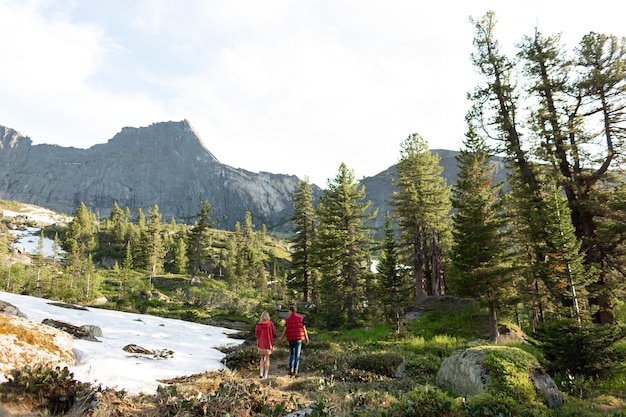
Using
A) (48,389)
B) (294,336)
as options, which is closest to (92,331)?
(48,389)

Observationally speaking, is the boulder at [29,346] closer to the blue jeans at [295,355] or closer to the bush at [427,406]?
the blue jeans at [295,355]

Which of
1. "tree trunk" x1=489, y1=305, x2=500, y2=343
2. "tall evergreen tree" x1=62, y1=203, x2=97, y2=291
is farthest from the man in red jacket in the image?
"tall evergreen tree" x1=62, y1=203, x2=97, y2=291

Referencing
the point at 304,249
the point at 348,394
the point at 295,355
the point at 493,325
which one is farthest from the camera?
the point at 304,249

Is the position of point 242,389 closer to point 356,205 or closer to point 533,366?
point 533,366

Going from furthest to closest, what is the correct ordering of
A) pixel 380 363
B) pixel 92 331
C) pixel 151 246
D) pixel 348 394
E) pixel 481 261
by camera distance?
pixel 151 246, pixel 481 261, pixel 92 331, pixel 380 363, pixel 348 394

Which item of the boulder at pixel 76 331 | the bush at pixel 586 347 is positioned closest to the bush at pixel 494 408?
the bush at pixel 586 347

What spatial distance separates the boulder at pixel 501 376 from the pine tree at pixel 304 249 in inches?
1210

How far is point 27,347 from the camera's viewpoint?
25.2 feet

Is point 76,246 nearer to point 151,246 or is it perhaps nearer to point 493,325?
point 151,246

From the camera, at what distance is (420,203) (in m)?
29.3

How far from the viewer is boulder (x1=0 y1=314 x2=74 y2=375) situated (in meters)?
6.97

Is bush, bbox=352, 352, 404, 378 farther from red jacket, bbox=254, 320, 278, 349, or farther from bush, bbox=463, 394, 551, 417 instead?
bush, bbox=463, 394, 551, 417

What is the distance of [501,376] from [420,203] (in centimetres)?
2319

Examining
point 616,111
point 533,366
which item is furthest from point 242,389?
point 616,111
